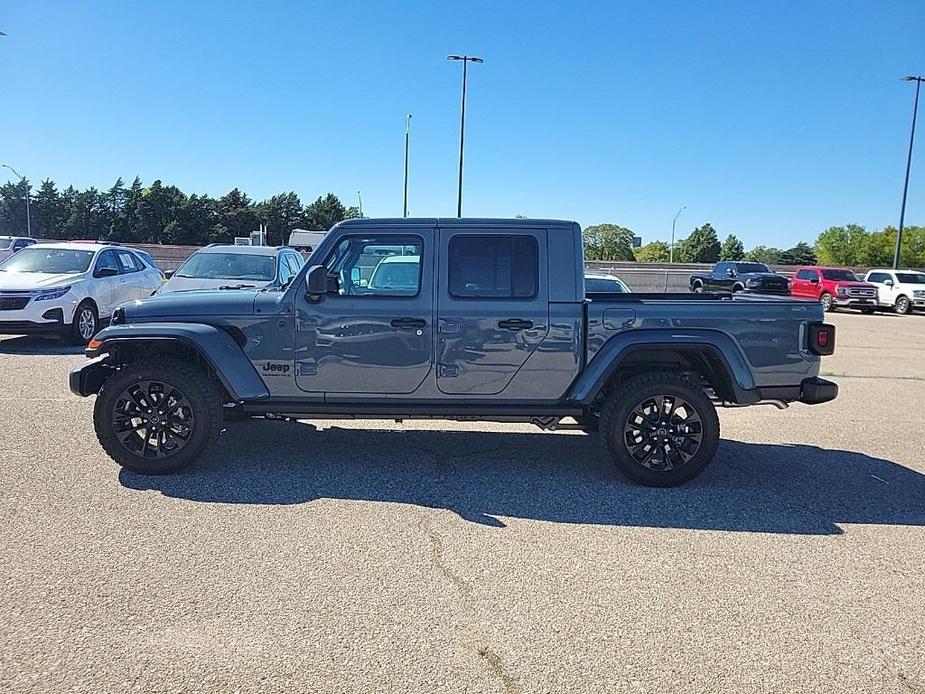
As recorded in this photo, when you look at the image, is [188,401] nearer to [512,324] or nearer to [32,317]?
[512,324]

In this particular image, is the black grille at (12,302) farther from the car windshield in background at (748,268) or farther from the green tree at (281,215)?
the green tree at (281,215)

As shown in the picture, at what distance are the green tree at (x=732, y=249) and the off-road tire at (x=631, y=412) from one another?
106730 millimetres

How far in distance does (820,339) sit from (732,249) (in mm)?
110957

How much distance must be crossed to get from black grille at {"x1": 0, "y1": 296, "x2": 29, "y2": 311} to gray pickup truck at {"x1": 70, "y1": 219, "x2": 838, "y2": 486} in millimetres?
7326

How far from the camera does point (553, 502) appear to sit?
16.5 ft

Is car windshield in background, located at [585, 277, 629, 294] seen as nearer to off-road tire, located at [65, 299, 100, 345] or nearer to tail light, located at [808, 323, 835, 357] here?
tail light, located at [808, 323, 835, 357]

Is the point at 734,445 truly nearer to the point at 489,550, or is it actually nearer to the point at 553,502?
the point at 553,502

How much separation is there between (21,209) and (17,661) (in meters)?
91.7

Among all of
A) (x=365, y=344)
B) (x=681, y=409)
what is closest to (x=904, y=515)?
(x=681, y=409)

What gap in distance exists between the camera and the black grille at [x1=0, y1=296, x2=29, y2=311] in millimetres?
11414

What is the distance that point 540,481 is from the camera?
5.48 metres

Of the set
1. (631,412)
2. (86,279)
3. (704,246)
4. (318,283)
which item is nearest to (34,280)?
(86,279)

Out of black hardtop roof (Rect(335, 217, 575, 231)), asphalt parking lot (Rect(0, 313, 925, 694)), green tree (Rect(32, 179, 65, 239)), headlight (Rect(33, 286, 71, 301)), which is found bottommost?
asphalt parking lot (Rect(0, 313, 925, 694))

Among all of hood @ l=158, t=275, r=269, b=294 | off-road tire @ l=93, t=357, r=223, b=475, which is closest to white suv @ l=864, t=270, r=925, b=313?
hood @ l=158, t=275, r=269, b=294
